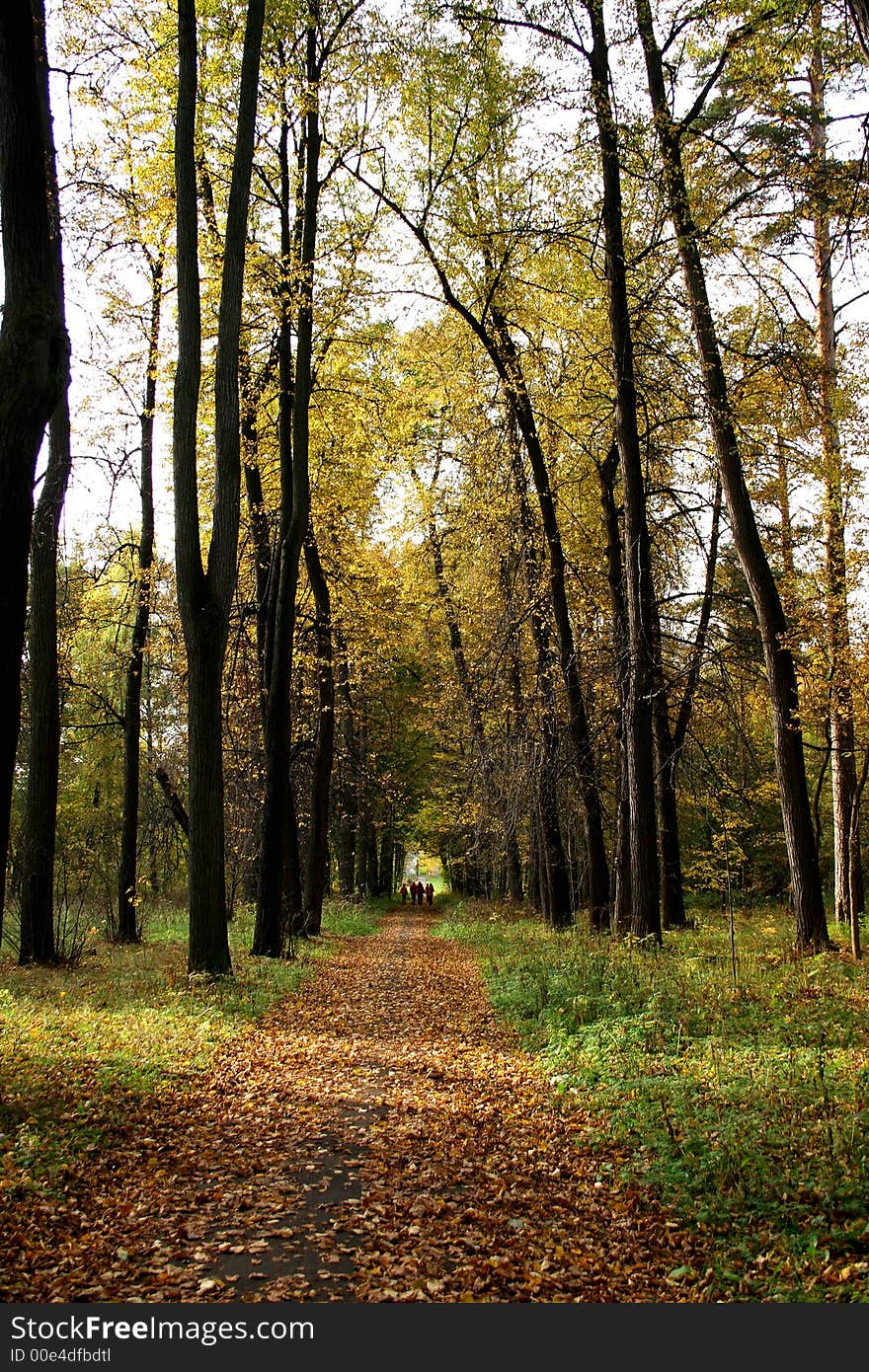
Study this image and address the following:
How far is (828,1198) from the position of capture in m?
3.89

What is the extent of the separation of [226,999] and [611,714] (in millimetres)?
6385

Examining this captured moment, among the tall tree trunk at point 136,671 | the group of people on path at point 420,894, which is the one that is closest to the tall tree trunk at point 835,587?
the tall tree trunk at point 136,671

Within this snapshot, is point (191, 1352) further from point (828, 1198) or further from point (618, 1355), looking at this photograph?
point (828, 1198)

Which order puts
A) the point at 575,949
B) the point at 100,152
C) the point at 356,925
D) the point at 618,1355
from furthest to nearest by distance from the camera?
the point at 356,925
the point at 575,949
the point at 100,152
the point at 618,1355

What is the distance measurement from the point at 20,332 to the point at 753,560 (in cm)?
844

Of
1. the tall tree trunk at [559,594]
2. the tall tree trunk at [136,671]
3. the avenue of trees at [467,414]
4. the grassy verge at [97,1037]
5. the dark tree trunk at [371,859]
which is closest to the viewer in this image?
the grassy verge at [97,1037]

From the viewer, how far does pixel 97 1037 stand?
6859mm

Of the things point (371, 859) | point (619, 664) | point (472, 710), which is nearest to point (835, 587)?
point (619, 664)

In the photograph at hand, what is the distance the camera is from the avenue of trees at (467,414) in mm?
9500

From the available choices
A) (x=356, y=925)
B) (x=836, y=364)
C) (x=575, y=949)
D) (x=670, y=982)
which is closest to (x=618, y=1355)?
(x=670, y=982)

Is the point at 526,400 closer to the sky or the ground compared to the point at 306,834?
closer to the sky

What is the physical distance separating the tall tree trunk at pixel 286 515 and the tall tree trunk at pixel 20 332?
24.1ft

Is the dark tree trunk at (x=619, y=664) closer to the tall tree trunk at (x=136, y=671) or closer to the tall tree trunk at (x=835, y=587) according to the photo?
the tall tree trunk at (x=835, y=587)

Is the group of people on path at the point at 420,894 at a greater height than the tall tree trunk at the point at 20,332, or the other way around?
the tall tree trunk at the point at 20,332
